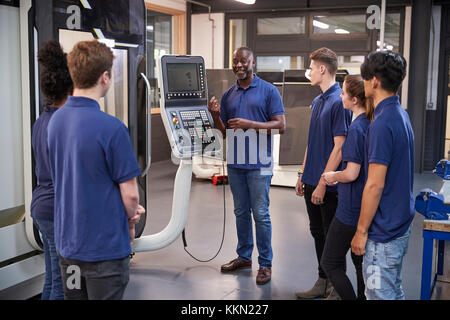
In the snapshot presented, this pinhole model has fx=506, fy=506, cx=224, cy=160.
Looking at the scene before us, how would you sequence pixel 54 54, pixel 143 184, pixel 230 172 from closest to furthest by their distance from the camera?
1. pixel 54 54
2. pixel 230 172
3. pixel 143 184

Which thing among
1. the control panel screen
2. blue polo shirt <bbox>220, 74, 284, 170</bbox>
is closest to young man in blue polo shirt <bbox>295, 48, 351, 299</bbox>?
blue polo shirt <bbox>220, 74, 284, 170</bbox>

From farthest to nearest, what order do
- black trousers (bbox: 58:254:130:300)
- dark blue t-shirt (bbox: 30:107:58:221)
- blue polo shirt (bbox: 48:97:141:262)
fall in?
1. dark blue t-shirt (bbox: 30:107:58:221)
2. black trousers (bbox: 58:254:130:300)
3. blue polo shirt (bbox: 48:97:141:262)

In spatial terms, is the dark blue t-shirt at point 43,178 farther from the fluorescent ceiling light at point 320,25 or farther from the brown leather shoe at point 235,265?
the fluorescent ceiling light at point 320,25

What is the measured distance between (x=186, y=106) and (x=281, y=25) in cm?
681

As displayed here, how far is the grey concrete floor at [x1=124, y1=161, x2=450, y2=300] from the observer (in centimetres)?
353

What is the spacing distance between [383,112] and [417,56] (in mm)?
7021

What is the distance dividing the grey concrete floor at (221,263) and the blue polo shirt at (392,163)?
1380 millimetres

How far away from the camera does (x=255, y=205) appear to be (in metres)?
3.67

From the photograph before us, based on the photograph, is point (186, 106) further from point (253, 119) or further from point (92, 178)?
point (92, 178)

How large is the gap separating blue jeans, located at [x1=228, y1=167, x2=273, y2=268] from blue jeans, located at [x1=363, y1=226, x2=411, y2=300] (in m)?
1.40

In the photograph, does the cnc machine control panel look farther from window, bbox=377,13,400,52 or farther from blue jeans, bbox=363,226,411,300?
window, bbox=377,13,400,52
